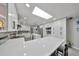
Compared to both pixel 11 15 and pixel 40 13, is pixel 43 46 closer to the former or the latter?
pixel 40 13

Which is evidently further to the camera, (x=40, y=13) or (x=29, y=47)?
(x=40, y=13)

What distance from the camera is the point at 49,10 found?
3.45 feet

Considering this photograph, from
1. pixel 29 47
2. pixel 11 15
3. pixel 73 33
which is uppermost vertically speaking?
pixel 11 15

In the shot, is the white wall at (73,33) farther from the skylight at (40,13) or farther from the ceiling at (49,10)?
the skylight at (40,13)

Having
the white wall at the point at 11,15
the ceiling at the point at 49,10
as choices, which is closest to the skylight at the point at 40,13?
the ceiling at the point at 49,10

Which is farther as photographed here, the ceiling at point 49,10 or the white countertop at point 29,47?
the ceiling at point 49,10

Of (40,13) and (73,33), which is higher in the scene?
(40,13)

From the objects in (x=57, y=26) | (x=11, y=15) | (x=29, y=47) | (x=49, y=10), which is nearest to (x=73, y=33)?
(x=57, y=26)

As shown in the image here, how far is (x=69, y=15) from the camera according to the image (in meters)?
1.06

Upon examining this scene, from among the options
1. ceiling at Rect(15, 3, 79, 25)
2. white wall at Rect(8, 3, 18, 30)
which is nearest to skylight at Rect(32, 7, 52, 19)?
ceiling at Rect(15, 3, 79, 25)

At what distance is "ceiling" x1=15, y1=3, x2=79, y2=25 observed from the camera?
1.00 m

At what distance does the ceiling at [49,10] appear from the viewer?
1004mm

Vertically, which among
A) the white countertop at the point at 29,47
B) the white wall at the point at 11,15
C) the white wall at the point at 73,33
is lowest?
the white countertop at the point at 29,47

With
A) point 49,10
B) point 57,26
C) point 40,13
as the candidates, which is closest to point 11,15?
point 40,13
